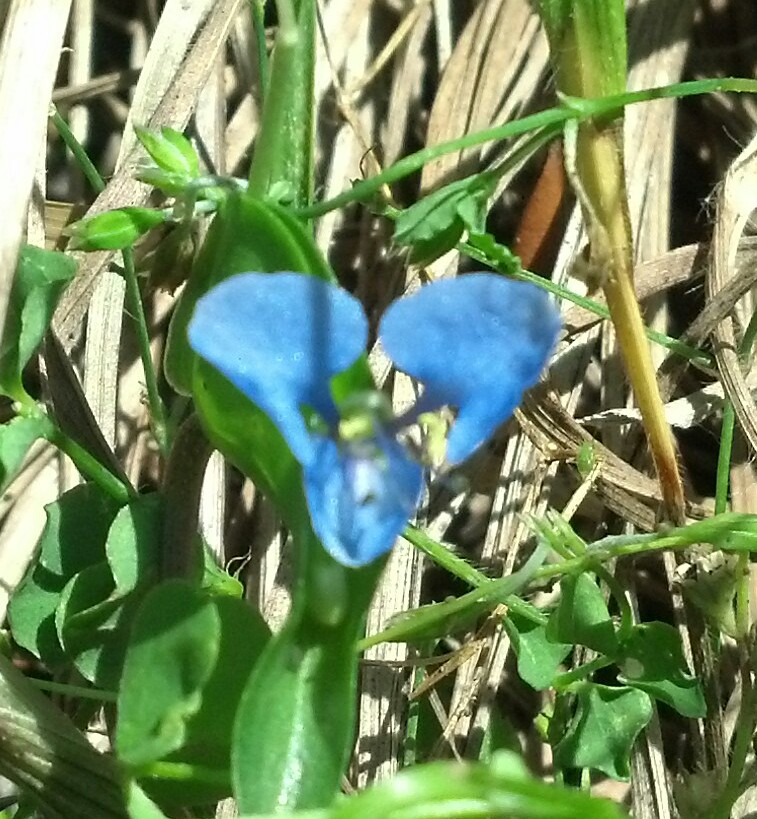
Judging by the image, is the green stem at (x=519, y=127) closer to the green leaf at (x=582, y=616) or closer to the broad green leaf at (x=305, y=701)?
the broad green leaf at (x=305, y=701)

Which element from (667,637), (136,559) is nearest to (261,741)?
(136,559)

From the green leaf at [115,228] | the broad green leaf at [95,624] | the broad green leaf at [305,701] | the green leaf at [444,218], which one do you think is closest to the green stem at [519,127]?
the green leaf at [444,218]

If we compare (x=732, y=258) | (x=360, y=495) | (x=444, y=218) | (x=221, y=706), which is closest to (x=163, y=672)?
(x=221, y=706)

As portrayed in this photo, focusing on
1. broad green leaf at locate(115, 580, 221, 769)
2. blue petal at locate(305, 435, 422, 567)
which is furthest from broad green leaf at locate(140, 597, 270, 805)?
blue petal at locate(305, 435, 422, 567)

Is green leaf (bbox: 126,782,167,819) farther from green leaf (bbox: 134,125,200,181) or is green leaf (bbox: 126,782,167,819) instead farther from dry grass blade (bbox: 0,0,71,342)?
green leaf (bbox: 134,125,200,181)

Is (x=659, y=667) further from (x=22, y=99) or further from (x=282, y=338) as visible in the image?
(x=22, y=99)

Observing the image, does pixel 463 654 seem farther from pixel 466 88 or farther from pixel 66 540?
pixel 466 88

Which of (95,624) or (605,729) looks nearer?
(95,624)
